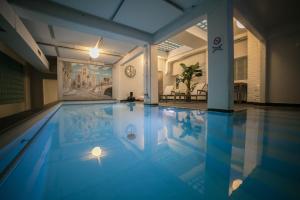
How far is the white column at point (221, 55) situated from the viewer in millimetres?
3215

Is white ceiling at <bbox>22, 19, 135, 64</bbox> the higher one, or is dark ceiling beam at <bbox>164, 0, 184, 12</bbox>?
dark ceiling beam at <bbox>164, 0, 184, 12</bbox>

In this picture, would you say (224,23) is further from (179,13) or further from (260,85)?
(260,85)

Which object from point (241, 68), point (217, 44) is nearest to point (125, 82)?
point (241, 68)

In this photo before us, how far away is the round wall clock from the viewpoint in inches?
389

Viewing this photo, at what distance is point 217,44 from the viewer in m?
3.40

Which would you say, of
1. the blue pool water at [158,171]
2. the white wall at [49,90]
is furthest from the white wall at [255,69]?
the white wall at [49,90]

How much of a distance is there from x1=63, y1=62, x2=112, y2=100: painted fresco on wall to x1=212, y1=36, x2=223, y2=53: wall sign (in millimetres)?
8235

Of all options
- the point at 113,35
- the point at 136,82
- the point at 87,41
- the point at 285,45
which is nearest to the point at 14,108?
the point at 87,41

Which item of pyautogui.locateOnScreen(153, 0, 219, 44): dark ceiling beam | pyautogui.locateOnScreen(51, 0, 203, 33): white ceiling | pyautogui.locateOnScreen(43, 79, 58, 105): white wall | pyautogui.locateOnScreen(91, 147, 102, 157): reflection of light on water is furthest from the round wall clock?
pyautogui.locateOnScreen(91, 147, 102, 157): reflection of light on water

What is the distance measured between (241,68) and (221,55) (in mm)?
4685

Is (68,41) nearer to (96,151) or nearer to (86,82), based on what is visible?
(86,82)

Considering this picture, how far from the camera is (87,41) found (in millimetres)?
6219

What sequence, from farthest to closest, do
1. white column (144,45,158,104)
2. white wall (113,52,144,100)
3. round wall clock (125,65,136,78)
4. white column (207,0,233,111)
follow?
round wall clock (125,65,136,78), white wall (113,52,144,100), white column (144,45,158,104), white column (207,0,233,111)

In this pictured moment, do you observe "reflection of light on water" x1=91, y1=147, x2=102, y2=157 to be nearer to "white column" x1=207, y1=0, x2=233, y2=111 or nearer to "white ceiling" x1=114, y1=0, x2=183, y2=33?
"white column" x1=207, y1=0, x2=233, y2=111
